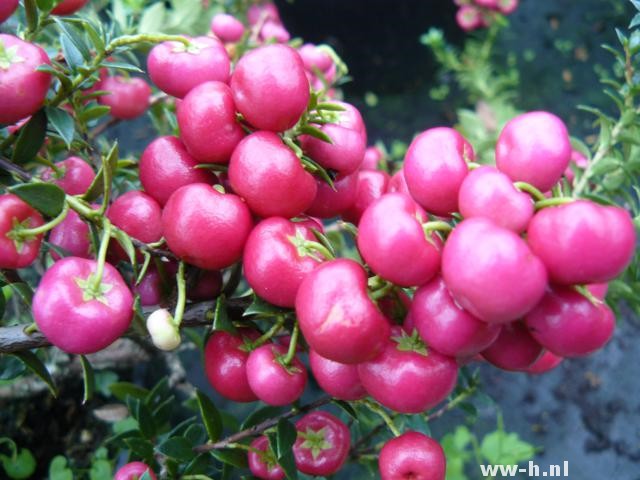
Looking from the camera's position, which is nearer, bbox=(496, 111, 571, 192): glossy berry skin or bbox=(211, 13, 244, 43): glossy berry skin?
bbox=(496, 111, 571, 192): glossy berry skin

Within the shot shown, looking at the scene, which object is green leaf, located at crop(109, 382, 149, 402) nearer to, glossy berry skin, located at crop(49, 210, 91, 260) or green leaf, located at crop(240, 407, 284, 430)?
green leaf, located at crop(240, 407, 284, 430)

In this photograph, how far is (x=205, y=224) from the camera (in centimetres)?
42

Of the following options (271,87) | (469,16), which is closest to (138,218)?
(271,87)

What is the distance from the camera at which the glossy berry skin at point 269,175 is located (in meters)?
0.42

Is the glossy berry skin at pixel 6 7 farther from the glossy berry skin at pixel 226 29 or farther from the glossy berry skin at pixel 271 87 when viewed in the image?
the glossy berry skin at pixel 226 29

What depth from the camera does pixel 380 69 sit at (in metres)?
1.94

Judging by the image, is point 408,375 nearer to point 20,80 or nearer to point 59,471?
point 20,80

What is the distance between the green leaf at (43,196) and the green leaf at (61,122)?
6 centimetres

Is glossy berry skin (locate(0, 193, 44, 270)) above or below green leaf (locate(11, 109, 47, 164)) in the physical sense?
below

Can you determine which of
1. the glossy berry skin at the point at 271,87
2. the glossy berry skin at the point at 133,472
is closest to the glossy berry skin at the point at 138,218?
the glossy berry skin at the point at 271,87

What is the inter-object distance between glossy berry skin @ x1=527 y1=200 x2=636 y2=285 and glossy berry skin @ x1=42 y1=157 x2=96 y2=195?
393 millimetres

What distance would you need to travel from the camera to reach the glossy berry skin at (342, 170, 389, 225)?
55 centimetres

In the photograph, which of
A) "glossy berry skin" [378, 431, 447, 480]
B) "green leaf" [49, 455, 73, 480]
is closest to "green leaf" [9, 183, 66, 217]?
"glossy berry skin" [378, 431, 447, 480]

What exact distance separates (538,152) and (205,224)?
0.23m
